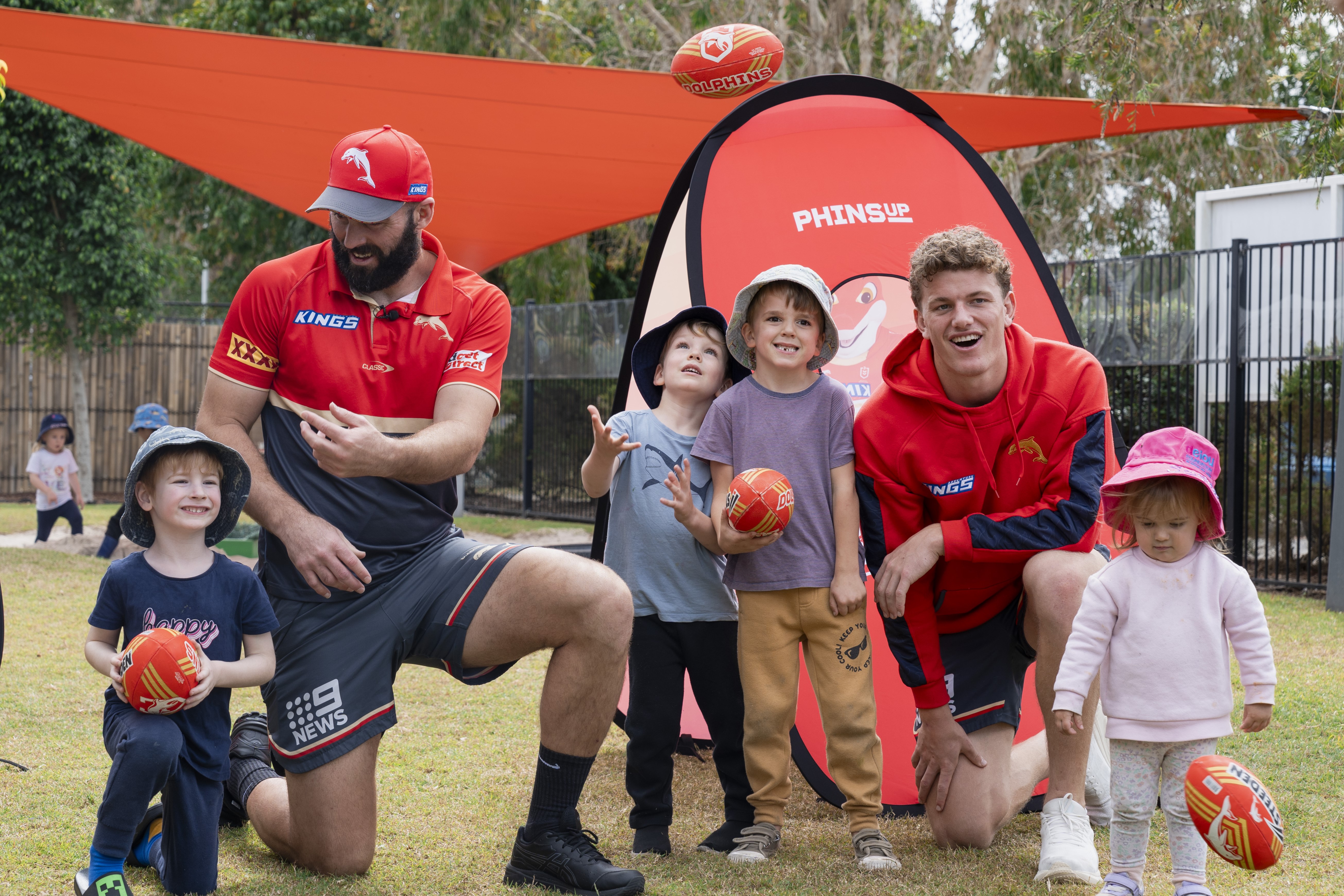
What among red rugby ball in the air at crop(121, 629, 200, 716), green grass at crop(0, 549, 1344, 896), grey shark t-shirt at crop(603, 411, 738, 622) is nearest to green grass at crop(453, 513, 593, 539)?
green grass at crop(0, 549, 1344, 896)

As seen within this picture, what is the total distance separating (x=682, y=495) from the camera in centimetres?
299

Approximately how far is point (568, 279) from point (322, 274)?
40.2 ft

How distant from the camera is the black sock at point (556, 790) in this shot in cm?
282

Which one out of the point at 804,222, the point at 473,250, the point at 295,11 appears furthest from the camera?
the point at 295,11

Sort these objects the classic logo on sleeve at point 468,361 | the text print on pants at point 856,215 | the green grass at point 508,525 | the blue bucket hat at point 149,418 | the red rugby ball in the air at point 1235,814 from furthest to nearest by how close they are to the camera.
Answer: the green grass at point 508,525 < the blue bucket hat at point 149,418 < the text print on pants at point 856,215 < the classic logo on sleeve at point 468,361 < the red rugby ball in the air at point 1235,814

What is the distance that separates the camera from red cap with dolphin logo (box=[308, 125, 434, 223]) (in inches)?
115

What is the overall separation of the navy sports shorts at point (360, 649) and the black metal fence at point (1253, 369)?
6202 mm

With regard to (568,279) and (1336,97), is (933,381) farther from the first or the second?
(568,279)

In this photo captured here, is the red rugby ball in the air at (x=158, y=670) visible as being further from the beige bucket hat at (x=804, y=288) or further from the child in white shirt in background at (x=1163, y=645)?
the child in white shirt in background at (x=1163, y=645)

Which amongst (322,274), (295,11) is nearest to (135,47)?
(322,274)

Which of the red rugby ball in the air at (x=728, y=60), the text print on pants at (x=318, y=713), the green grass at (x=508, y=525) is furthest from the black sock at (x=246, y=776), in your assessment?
the green grass at (x=508, y=525)

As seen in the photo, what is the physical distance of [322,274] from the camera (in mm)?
3033

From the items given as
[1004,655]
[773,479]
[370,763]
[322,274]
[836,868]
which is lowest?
[836,868]

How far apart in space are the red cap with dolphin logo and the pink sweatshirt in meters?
1.85
